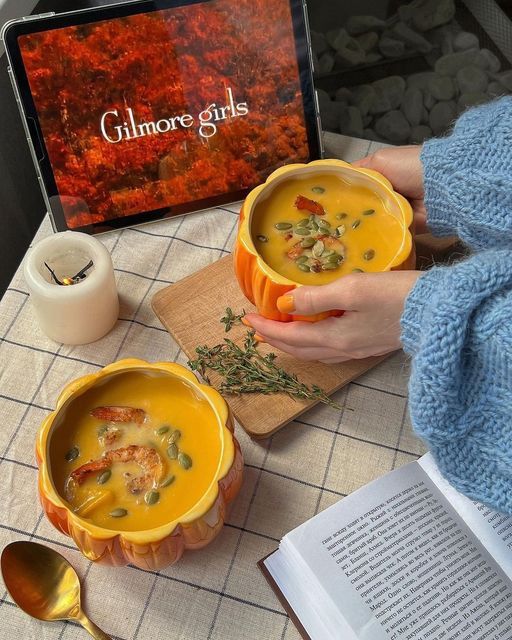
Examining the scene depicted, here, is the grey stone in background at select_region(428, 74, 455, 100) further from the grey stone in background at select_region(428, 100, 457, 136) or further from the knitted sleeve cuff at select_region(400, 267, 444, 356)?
the knitted sleeve cuff at select_region(400, 267, 444, 356)

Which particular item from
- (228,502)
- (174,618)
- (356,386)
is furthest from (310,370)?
(174,618)

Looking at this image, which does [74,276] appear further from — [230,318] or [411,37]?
[411,37]

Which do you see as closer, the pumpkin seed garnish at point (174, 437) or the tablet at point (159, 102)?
the pumpkin seed garnish at point (174, 437)

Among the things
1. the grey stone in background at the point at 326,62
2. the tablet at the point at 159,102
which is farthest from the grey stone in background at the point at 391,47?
the tablet at the point at 159,102

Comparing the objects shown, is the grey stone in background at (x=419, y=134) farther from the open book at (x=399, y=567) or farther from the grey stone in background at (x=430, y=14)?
the open book at (x=399, y=567)

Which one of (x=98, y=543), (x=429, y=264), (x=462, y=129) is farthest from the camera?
(x=429, y=264)

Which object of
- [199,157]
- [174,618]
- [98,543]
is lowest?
[174,618]

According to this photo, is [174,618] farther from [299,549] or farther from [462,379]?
[462,379]
